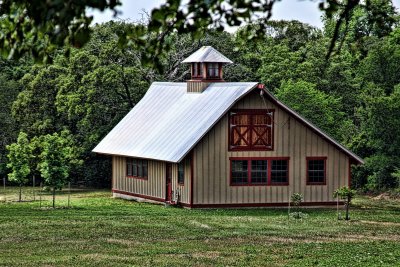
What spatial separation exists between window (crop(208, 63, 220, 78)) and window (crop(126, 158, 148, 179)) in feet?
17.8

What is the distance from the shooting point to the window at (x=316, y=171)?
47000 millimetres

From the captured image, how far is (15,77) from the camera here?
72.9 m

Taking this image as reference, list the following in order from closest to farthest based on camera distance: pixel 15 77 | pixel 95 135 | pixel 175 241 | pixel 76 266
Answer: pixel 76 266 → pixel 175 241 → pixel 95 135 → pixel 15 77

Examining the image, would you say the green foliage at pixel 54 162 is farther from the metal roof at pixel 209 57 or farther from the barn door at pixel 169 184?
the metal roof at pixel 209 57

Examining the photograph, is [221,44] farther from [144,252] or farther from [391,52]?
[144,252]

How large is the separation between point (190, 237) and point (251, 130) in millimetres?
13821

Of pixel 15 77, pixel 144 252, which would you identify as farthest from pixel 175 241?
pixel 15 77

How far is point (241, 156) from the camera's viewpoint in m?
45.8

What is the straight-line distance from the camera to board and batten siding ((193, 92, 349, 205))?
45.6 meters

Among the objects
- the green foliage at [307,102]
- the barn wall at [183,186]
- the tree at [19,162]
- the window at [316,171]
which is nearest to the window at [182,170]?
the barn wall at [183,186]

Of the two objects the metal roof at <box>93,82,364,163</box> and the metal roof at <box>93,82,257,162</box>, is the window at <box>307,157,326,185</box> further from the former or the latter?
the metal roof at <box>93,82,257,162</box>

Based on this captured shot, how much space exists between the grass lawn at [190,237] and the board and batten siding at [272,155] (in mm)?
1165

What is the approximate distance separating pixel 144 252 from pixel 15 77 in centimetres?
4634

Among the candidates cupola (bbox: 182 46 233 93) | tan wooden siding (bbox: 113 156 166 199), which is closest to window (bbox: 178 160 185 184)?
tan wooden siding (bbox: 113 156 166 199)
